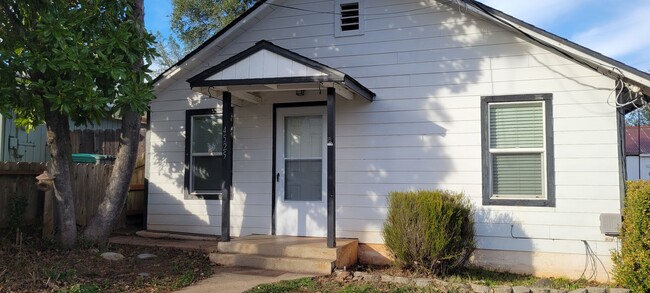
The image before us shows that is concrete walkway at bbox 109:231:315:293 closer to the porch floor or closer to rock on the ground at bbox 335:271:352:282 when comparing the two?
the porch floor

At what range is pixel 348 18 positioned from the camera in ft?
27.3

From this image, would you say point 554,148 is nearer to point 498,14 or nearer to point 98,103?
point 498,14

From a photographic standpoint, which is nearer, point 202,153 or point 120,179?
point 120,179

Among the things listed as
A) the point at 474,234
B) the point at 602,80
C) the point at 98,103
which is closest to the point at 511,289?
the point at 474,234

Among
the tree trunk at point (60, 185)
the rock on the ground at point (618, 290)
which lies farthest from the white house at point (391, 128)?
the tree trunk at point (60, 185)

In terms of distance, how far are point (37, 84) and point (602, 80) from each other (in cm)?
757

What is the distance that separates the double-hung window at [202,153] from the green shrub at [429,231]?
144 inches

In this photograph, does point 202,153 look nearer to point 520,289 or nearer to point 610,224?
point 520,289

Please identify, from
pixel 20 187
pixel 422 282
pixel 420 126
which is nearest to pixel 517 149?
pixel 420 126

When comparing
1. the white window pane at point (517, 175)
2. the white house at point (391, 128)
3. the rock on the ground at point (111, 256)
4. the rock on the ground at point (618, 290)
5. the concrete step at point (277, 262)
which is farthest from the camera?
the white window pane at point (517, 175)

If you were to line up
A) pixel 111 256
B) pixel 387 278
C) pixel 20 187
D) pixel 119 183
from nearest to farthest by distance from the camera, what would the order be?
pixel 387 278, pixel 111 256, pixel 119 183, pixel 20 187

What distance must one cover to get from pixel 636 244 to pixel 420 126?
3236 mm

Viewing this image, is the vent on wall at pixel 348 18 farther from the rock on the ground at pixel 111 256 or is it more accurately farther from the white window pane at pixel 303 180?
the rock on the ground at pixel 111 256

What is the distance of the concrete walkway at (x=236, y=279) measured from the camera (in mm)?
5750
